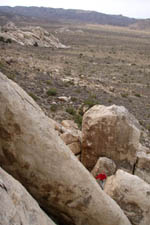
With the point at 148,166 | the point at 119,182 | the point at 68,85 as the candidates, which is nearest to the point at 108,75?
the point at 68,85

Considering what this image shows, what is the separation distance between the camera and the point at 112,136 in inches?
332

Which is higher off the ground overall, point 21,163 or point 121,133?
point 21,163

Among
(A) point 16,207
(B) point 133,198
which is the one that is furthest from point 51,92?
(A) point 16,207

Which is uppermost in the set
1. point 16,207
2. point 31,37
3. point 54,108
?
point 31,37

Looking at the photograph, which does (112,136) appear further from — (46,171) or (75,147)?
(46,171)

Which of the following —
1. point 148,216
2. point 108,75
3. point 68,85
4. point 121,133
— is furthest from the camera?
point 108,75

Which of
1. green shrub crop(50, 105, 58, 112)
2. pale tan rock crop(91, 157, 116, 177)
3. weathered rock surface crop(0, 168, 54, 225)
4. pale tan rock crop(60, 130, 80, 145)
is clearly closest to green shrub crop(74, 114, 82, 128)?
green shrub crop(50, 105, 58, 112)

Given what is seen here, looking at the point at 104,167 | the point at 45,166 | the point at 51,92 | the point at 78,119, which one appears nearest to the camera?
the point at 45,166

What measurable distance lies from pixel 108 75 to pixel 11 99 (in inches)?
1065

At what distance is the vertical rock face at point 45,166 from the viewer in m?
4.98

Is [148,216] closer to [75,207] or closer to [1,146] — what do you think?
[75,207]

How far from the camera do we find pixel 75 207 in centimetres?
528

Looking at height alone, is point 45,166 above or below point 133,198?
above

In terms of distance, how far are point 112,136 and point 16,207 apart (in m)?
5.26
